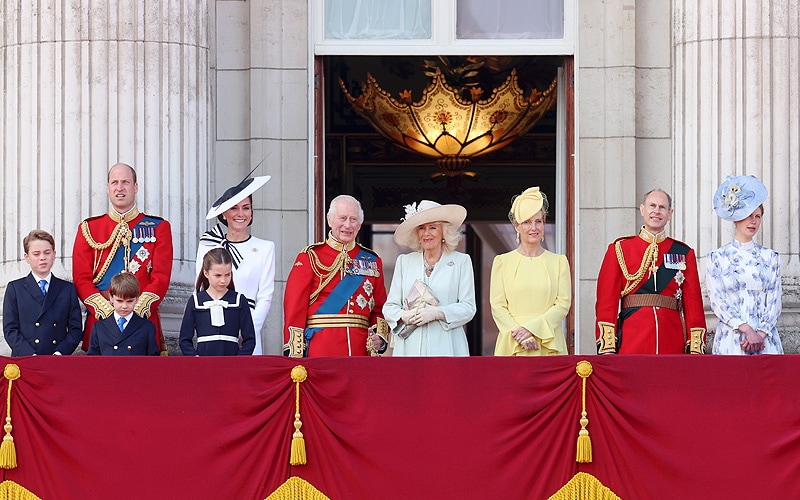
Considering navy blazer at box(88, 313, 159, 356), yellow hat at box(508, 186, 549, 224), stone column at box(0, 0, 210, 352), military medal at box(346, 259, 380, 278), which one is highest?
stone column at box(0, 0, 210, 352)

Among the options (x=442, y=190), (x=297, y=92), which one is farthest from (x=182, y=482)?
(x=442, y=190)

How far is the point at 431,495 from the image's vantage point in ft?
35.3

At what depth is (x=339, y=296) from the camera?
11859mm

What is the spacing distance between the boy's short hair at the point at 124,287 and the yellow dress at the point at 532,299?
2.25 m

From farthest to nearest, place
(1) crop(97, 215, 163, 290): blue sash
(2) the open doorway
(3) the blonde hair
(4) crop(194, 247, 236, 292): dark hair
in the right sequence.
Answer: (2) the open doorway
(1) crop(97, 215, 163, 290): blue sash
(3) the blonde hair
(4) crop(194, 247, 236, 292): dark hair

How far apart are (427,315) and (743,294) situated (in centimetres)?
205

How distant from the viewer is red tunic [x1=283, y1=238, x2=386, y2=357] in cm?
1176

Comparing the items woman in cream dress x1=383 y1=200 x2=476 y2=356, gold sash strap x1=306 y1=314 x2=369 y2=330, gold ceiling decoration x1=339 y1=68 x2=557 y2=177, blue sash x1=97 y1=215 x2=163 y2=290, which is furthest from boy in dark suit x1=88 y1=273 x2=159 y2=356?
gold ceiling decoration x1=339 y1=68 x2=557 y2=177

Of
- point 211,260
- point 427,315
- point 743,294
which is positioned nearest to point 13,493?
point 211,260

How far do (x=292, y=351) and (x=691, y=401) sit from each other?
8.35ft

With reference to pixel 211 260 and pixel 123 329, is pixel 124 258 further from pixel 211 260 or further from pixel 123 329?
pixel 211 260

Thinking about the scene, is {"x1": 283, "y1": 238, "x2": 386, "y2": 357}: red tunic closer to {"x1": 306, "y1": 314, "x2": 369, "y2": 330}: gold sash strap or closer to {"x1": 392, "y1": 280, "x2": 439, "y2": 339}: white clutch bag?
{"x1": 306, "y1": 314, "x2": 369, "y2": 330}: gold sash strap

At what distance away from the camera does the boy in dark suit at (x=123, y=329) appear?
11.4 meters

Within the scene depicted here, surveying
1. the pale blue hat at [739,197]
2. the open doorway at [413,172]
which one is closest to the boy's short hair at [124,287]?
the pale blue hat at [739,197]
